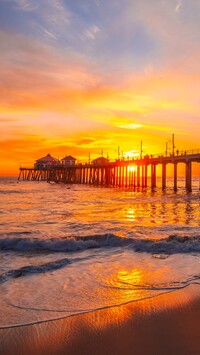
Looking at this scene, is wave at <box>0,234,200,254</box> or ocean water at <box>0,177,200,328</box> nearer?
ocean water at <box>0,177,200,328</box>

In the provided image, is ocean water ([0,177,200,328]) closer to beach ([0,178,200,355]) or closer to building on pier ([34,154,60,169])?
beach ([0,178,200,355])

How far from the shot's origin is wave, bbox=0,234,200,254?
886 cm

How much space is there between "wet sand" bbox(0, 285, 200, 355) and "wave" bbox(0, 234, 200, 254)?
432 centimetres

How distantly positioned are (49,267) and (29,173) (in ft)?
411

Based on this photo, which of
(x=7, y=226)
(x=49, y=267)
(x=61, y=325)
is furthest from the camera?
(x=7, y=226)

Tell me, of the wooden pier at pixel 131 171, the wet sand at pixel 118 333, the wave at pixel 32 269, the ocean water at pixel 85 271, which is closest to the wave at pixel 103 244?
the ocean water at pixel 85 271

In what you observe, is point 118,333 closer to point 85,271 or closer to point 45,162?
point 85,271

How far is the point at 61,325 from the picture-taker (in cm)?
394

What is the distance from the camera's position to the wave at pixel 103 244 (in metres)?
8.86

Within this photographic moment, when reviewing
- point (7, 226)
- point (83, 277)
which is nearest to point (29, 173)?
point (7, 226)

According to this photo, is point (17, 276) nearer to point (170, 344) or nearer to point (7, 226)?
point (170, 344)

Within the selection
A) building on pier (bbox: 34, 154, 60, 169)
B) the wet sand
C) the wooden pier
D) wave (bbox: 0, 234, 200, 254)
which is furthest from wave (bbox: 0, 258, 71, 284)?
building on pier (bbox: 34, 154, 60, 169)

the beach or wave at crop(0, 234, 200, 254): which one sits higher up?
the beach

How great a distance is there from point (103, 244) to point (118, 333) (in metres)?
6.03
